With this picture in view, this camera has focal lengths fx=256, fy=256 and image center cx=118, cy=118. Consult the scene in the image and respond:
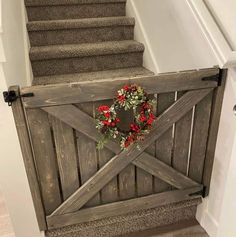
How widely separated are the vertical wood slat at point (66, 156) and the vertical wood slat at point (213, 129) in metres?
0.76

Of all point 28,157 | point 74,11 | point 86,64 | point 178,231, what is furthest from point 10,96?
point 74,11

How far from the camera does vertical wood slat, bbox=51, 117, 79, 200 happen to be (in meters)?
1.24

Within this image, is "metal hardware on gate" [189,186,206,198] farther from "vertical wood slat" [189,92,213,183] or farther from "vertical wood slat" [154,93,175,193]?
"vertical wood slat" [154,93,175,193]

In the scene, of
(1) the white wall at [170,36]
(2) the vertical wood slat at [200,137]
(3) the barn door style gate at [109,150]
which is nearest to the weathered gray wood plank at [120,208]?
(3) the barn door style gate at [109,150]

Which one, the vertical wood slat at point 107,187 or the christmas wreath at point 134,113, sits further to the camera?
the vertical wood slat at point 107,187

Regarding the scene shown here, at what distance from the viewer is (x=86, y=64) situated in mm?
2012

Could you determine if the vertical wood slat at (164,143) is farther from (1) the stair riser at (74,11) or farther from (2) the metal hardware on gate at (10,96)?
(1) the stair riser at (74,11)

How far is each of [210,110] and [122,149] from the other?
52 cm

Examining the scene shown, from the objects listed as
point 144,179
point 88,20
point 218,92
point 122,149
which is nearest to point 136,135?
point 122,149

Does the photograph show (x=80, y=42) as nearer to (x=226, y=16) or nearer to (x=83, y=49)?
(x=83, y=49)

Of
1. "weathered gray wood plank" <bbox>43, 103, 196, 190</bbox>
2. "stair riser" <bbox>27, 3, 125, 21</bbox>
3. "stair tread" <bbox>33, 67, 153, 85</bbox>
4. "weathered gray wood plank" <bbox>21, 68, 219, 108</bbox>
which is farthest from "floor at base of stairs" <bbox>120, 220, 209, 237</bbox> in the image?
"stair riser" <bbox>27, 3, 125, 21</bbox>

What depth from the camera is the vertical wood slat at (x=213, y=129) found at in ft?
4.33

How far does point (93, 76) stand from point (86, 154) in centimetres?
78

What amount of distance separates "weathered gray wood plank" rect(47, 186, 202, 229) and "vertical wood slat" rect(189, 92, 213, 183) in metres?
0.12
